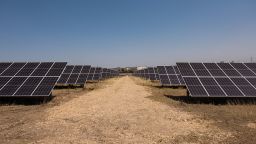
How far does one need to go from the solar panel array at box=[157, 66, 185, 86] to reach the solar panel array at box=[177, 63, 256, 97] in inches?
325

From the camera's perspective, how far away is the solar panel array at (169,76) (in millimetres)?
33375

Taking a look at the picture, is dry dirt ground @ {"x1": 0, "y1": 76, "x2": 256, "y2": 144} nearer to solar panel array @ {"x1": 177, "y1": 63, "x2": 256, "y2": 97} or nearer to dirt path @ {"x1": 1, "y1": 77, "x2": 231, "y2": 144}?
dirt path @ {"x1": 1, "y1": 77, "x2": 231, "y2": 144}

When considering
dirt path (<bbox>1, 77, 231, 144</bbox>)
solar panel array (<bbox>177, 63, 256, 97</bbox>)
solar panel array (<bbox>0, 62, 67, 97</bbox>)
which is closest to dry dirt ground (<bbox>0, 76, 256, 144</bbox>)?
dirt path (<bbox>1, 77, 231, 144</bbox>)

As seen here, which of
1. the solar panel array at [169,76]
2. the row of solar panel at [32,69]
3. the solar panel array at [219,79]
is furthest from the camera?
the solar panel array at [169,76]

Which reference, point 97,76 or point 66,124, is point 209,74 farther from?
point 97,76

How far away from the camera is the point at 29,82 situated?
21.2m

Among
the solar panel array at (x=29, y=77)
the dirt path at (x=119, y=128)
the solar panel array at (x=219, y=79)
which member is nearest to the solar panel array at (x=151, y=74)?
the solar panel array at (x=219, y=79)

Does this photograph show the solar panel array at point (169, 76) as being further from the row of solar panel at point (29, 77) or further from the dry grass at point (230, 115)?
the row of solar panel at point (29, 77)

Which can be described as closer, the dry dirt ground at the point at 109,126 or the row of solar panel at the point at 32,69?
the dry dirt ground at the point at 109,126

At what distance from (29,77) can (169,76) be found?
60.9ft

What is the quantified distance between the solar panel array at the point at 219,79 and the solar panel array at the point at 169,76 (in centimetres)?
827

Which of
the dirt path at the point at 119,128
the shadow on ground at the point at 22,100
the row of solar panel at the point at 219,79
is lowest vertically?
the dirt path at the point at 119,128

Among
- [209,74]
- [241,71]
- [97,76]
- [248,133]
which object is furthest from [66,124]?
[97,76]

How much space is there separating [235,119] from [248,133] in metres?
2.93
